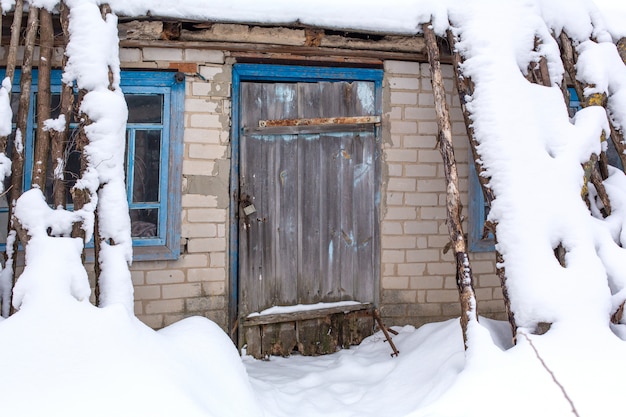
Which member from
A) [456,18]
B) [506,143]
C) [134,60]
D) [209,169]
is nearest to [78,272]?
[209,169]

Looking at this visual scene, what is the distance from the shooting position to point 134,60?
3.95 m

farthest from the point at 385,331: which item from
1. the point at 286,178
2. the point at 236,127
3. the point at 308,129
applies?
the point at 236,127

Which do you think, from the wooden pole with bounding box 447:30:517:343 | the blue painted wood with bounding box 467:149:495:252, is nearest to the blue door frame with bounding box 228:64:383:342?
the wooden pole with bounding box 447:30:517:343

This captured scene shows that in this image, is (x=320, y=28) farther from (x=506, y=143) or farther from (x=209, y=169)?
(x=506, y=143)

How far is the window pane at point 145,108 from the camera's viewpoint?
13.2ft

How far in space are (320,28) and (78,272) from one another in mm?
2495

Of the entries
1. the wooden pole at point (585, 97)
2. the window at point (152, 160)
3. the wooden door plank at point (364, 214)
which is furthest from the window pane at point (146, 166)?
the wooden pole at point (585, 97)

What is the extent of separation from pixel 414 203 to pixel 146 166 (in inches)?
90.8

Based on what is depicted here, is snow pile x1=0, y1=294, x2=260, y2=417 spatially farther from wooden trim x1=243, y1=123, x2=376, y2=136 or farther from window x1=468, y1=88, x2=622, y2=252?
window x1=468, y1=88, x2=622, y2=252

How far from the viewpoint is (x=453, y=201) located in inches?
136

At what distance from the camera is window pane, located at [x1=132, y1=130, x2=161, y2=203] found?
4.04m

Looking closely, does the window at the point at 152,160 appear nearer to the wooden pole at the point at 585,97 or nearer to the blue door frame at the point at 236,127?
the blue door frame at the point at 236,127

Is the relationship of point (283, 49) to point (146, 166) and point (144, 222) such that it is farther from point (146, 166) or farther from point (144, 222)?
point (144, 222)

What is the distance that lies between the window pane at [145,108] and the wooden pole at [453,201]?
7.20 ft
